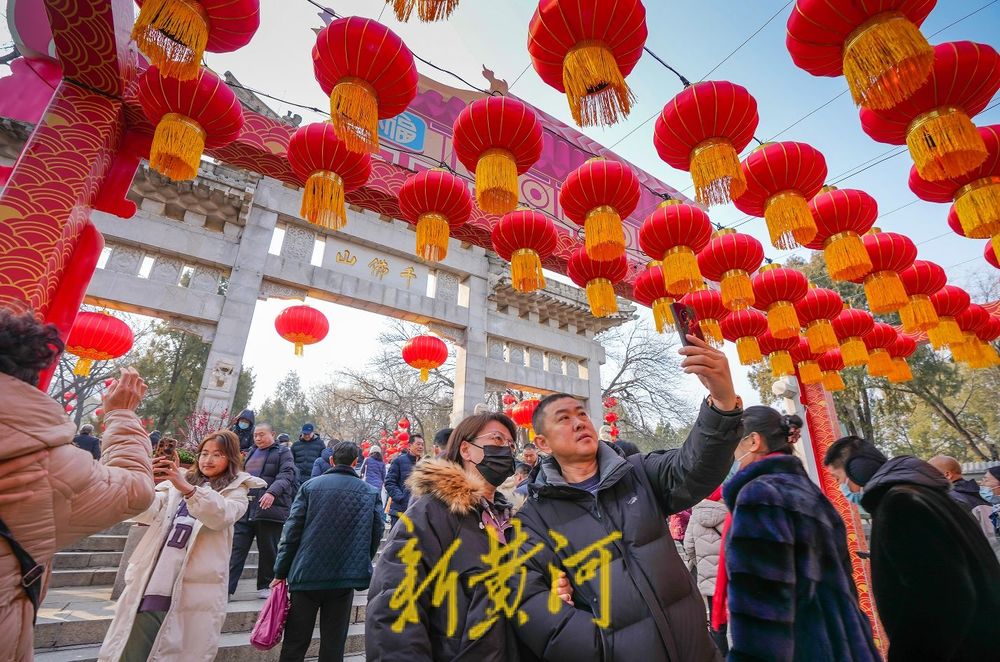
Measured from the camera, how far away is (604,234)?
3.74 meters

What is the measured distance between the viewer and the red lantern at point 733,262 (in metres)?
4.45

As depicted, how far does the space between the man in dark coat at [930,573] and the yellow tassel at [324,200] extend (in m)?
3.56

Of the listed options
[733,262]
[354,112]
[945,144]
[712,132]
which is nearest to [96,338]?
[354,112]

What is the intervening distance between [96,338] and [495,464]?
303 inches

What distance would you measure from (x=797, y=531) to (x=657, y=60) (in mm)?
3550

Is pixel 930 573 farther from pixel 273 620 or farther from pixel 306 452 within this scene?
pixel 306 452

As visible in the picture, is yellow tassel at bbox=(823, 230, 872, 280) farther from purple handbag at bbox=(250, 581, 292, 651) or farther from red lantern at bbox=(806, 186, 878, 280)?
purple handbag at bbox=(250, 581, 292, 651)

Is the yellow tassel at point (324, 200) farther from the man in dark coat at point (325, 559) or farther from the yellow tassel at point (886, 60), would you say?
the yellow tassel at point (886, 60)

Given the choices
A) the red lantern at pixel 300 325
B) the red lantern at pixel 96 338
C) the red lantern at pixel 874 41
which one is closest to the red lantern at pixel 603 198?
the red lantern at pixel 874 41

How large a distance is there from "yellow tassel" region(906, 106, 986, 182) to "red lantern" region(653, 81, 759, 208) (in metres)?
0.96

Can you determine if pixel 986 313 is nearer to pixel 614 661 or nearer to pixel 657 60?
pixel 657 60

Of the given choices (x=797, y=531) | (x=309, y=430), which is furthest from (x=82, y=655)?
(x=797, y=531)

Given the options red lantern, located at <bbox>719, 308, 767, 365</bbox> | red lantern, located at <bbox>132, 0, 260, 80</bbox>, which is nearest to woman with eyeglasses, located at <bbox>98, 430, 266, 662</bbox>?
red lantern, located at <bbox>132, 0, 260, 80</bbox>

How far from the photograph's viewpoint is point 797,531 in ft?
5.43
